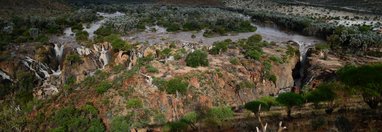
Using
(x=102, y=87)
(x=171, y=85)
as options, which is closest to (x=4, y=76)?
(x=102, y=87)

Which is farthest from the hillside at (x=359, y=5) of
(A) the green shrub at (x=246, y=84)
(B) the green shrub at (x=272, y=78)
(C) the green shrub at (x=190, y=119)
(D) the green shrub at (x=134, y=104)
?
(D) the green shrub at (x=134, y=104)

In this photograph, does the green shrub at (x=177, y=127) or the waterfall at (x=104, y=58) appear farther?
the waterfall at (x=104, y=58)

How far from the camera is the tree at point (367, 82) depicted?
92.5 feet

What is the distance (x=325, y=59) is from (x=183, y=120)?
3089 cm

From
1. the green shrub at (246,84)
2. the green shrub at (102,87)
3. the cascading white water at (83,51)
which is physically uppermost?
the green shrub at (102,87)

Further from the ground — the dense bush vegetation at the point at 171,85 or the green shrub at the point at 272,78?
the dense bush vegetation at the point at 171,85

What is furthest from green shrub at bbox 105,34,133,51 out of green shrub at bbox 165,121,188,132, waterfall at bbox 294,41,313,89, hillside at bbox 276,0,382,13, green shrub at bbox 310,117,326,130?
hillside at bbox 276,0,382,13

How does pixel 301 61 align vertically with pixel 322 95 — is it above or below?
below

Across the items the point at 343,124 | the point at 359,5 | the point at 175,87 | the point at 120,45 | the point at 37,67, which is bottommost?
the point at 359,5

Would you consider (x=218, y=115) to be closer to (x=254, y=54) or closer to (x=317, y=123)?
(x=317, y=123)

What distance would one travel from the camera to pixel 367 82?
28.7 m

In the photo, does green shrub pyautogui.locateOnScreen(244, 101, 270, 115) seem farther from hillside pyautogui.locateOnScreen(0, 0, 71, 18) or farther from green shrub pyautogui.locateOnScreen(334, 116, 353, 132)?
hillside pyautogui.locateOnScreen(0, 0, 71, 18)

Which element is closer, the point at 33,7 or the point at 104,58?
the point at 104,58

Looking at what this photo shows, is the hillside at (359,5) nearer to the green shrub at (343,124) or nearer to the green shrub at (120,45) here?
the green shrub at (120,45)
